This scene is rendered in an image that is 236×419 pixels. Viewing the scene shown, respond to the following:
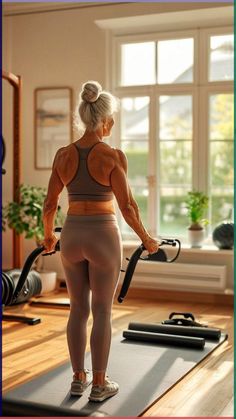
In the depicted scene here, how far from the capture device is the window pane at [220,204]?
20.6 feet

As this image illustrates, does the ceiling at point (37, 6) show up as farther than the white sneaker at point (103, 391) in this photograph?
Yes

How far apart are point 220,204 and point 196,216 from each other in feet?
1.11

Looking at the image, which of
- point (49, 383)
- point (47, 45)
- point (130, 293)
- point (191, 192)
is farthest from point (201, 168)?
point (49, 383)

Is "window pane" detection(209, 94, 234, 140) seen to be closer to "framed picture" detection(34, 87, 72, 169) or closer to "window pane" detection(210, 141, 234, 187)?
"window pane" detection(210, 141, 234, 187)

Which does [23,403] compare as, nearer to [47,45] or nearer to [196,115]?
[196,115]

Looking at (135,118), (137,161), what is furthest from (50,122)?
(137,161)

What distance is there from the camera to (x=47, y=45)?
6855mm

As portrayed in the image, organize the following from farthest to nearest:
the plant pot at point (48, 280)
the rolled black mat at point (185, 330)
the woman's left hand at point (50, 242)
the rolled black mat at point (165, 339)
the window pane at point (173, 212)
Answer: the window pane at point (173, 212), the plant pot at point (48, 280), the rolled black mat at point (185, 330), the rolled black mat at point (165, 339), the woman's left hand at point (50, 242)

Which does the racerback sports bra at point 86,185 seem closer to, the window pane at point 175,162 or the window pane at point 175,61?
the window pane at point 175,162

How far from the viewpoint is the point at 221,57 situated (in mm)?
6266

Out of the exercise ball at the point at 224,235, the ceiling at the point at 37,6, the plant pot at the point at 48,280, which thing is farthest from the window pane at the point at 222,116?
the plant pot at the point at 48,280

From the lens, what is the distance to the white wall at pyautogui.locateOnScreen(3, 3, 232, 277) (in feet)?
21.7

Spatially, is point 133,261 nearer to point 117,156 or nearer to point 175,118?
point 117,156

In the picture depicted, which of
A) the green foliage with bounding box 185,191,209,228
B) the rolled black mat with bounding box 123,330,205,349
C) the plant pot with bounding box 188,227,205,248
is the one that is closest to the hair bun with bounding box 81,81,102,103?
the rolled black mat with bounding box 123,330,205,349
